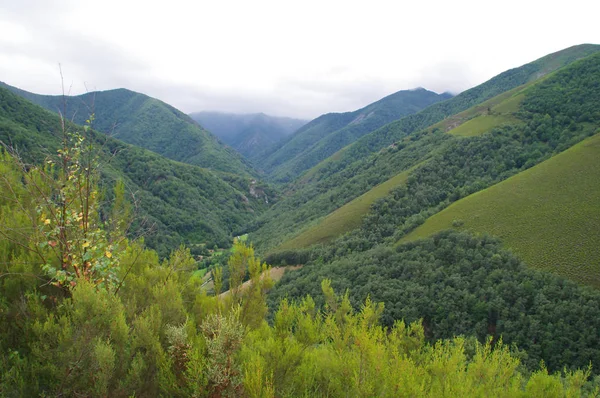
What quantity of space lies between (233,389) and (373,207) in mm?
83475

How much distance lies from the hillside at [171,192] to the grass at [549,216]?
8572cm

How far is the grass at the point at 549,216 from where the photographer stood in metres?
44.8

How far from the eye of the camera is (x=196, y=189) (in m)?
150

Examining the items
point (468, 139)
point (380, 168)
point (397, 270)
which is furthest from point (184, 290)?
point (380, 168)

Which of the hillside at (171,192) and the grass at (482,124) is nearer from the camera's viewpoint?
the grass at (482,124)

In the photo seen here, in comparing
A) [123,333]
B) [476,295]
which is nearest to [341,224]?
[476,295]

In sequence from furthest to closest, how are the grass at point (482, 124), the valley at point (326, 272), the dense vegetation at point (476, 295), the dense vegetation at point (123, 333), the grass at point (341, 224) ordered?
the grass at point (482, 124)
the grass at point (341, 224)
the dense vegetation at point (476, 295)
the valley at point (326, 272)
the dense vegetation at point (123, 333)

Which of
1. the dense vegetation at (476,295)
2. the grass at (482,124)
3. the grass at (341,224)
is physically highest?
the grass at (482,124)

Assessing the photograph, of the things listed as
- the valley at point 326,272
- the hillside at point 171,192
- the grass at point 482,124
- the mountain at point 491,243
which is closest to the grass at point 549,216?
the mountain at point 491,243

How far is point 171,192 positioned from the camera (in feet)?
456

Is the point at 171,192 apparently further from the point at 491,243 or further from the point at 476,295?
the point at 476,295

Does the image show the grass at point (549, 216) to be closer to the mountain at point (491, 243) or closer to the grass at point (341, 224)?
the mountain at point (491, 243)

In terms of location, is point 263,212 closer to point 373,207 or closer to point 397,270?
point 373,207

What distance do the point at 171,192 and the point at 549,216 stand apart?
431 feet
